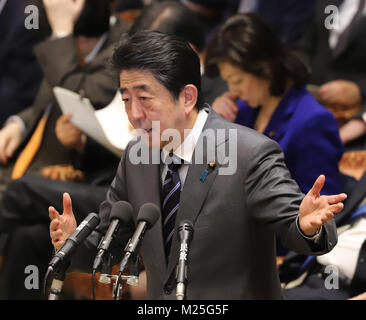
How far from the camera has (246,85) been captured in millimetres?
3275

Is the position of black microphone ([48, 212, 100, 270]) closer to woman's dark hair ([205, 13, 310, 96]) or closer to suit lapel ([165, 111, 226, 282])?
suit lapel ([165, 111, 226, 282])

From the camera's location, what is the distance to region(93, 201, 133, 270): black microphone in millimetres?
1872

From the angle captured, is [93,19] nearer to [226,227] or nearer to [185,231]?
[226,227]

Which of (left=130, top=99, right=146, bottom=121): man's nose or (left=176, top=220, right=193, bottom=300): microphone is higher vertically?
(left=130, top=99, right=146, bottom=121): man's nose

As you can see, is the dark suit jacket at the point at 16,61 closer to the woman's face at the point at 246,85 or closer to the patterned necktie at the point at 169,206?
the woman's face at the point at 246,85

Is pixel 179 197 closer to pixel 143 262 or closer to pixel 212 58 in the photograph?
pixel 143 262

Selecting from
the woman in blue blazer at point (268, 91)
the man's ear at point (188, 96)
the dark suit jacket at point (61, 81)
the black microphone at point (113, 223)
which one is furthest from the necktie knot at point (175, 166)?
the dark suit jacket at point (61, 81)

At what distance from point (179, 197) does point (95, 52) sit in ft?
5.60

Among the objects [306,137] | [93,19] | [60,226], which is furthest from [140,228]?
[93,19]

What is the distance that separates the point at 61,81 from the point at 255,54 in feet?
3.27

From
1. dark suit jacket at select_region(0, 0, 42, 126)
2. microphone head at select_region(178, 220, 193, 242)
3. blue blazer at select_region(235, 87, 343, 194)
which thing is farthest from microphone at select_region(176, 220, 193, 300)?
dark suit jacket at select_region(0, 0, 42, 126)

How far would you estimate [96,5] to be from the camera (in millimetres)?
3789

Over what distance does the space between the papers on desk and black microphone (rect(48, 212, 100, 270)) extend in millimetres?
1022
